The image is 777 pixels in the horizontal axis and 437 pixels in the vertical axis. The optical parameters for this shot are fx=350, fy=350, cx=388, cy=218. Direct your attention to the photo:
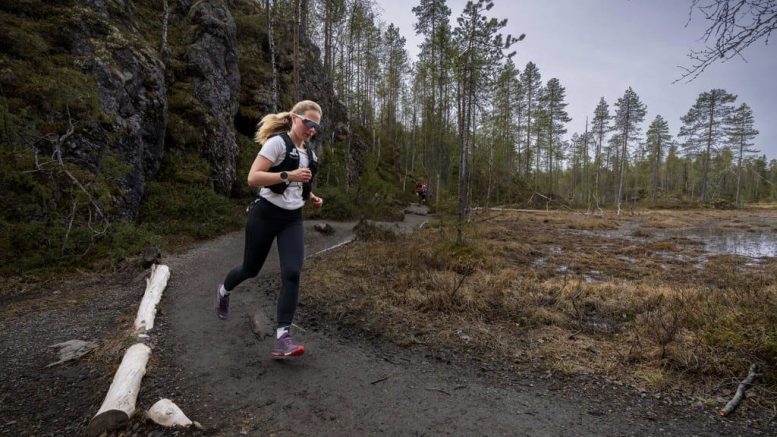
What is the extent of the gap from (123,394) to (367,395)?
179 cm

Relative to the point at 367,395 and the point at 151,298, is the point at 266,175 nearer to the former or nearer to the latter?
the point at 367,395

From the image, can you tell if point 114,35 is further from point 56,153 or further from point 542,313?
point 542,313

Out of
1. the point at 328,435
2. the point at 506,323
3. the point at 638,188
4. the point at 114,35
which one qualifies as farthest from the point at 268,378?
the point at 638,188

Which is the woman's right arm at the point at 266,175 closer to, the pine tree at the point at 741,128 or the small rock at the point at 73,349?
the small rock at the point at 73,349

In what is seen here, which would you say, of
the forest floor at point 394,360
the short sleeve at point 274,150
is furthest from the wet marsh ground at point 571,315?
the short sleeve at point 274,150

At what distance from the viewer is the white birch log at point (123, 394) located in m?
2.28

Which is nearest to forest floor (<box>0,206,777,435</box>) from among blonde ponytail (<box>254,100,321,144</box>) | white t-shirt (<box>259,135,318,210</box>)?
white t-shirt (<box>259,135,318,210</box>)

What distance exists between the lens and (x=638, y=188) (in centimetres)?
6234

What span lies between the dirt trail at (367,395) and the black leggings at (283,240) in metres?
0.62

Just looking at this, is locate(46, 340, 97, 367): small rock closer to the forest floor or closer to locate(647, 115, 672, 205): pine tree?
the forest floor

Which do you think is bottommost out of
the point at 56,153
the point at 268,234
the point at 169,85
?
the point at 268,234

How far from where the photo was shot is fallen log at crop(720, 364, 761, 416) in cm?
269

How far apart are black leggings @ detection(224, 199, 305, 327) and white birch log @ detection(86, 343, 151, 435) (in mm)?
1169

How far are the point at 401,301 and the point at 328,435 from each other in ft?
10.1
